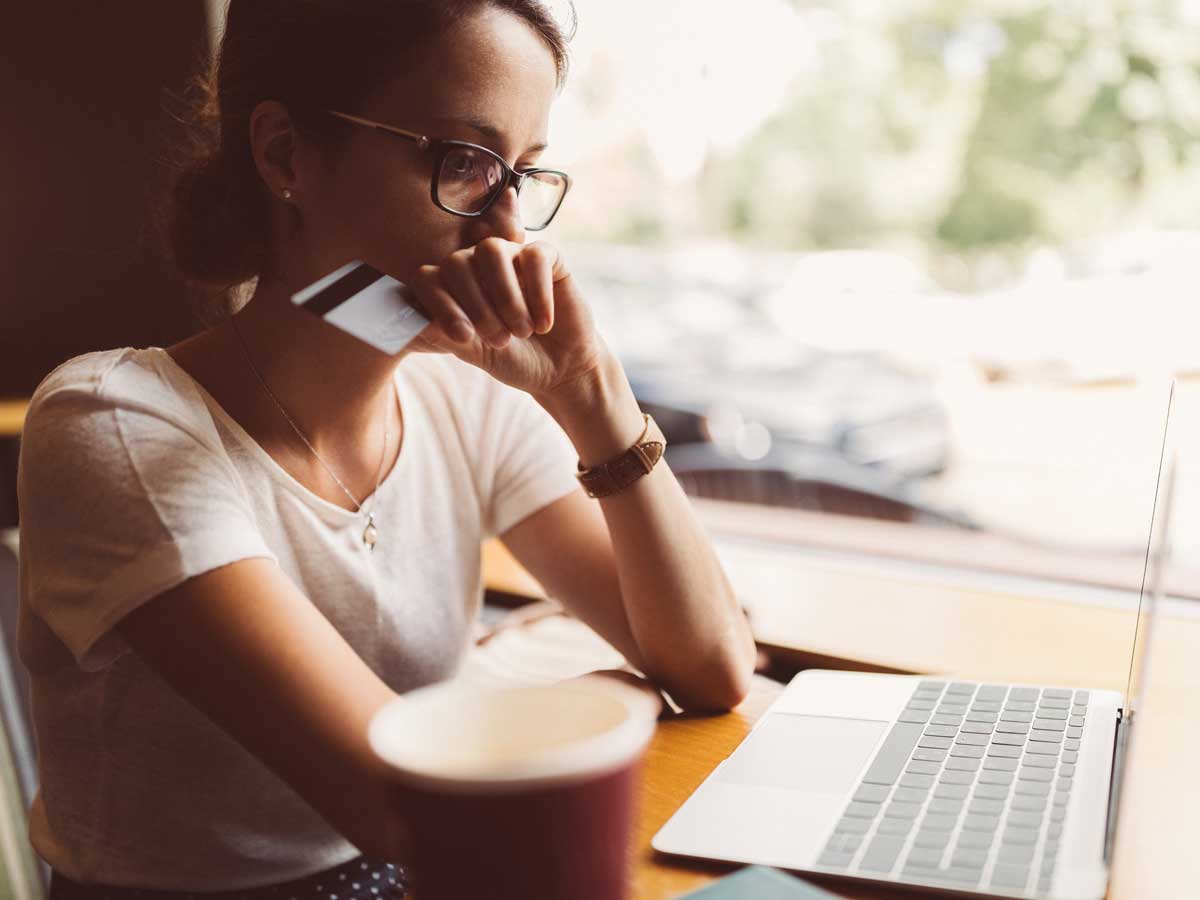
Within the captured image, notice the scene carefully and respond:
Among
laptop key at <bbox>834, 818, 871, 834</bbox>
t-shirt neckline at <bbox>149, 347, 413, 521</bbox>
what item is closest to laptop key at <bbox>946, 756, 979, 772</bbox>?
laptop key at <bbox>834, 818, 871, 834</bbox>

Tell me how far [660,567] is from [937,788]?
13.8 inches

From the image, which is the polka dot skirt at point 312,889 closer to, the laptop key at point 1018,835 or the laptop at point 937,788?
the laptop at point 937,788

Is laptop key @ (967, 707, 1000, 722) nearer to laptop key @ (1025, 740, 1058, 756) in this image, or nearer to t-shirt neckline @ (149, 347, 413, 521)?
laptop key @ (1025, 740, 1058, 756)

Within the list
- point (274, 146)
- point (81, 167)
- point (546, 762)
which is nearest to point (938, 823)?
point (546, 762)

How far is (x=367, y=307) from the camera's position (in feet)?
2.30

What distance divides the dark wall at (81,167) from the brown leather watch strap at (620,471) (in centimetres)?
175

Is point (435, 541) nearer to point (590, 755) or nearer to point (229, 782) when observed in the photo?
point (229, 782)

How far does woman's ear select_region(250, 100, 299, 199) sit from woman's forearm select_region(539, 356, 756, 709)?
0.32 metres

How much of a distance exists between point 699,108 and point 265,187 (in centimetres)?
140

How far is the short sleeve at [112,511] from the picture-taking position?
0.75 m

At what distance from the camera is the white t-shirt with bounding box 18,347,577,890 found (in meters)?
0.77

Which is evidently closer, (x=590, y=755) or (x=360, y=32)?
(x=590, y=755)

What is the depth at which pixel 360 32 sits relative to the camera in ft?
2.96

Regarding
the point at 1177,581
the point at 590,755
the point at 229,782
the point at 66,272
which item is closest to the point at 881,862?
the point at 590,755
